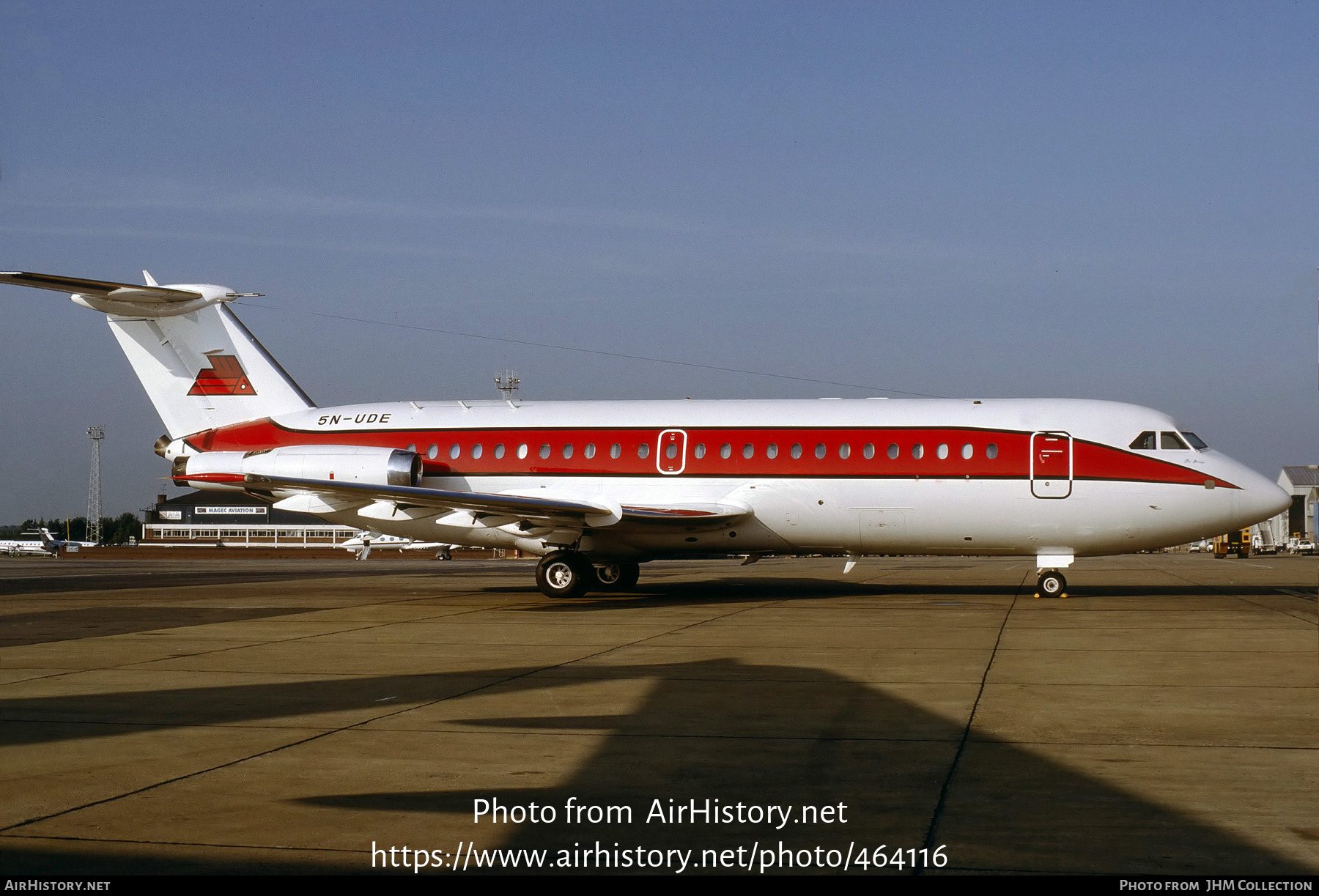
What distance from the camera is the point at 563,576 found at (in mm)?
20750

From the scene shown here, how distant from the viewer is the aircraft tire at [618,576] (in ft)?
74.8

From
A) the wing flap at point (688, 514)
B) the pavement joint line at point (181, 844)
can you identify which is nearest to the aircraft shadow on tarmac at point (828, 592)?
the wing flap at point (688, 514)

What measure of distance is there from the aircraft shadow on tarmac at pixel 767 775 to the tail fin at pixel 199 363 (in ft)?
47.8

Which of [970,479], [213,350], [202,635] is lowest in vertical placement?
[202,635]

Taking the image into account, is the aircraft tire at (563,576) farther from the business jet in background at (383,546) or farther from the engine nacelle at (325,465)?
the business jet in background at (383,546)

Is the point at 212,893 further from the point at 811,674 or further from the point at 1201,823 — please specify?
the point at 811,674

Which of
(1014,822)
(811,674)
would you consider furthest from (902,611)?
(1014,822)

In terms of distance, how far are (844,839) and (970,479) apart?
1470 centimetres

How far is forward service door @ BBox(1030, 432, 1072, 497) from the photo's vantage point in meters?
19.1

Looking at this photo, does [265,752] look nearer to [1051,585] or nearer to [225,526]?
[1051,585]

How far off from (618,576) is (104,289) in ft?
37.0

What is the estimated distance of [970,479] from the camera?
19375 mm

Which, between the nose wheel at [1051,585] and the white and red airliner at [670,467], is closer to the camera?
the white and red airliner at [670,467]

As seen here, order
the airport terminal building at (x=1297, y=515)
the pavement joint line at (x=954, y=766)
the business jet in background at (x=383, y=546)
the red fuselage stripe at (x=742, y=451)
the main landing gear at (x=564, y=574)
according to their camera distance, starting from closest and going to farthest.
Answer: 1. the pavement joint line at (x=954, y=766)
2. the red fuselage stripe at (x=742, y=451)
3. the main landing gear at (x=564, y=574)
4. the business jet in background at (x=383, y=546)
5. the airport terminal building at (x=1297, y=515)
